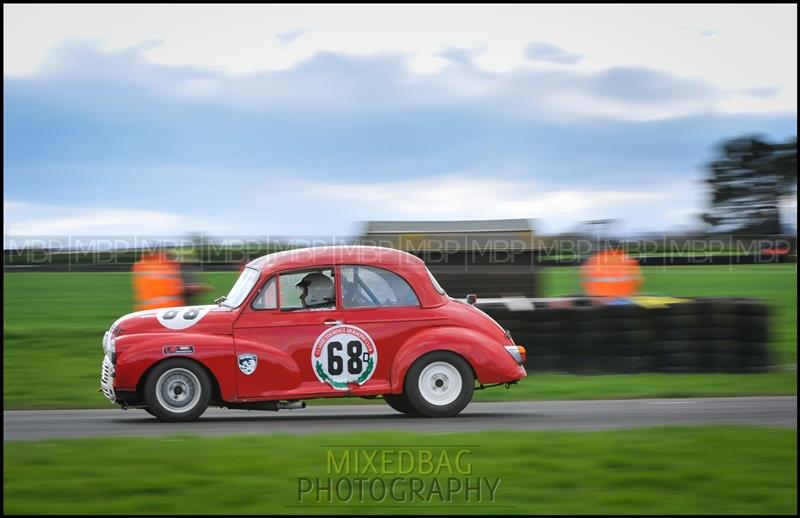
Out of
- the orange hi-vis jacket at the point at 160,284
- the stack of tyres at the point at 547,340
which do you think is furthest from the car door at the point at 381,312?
the orange hi-vis jacket at the point at 160,284

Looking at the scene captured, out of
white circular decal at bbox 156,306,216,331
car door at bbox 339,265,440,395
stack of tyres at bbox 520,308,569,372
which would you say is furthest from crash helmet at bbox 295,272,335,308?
stack of tyres at bbox 520,308,569,372

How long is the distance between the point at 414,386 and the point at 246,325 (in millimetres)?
1666

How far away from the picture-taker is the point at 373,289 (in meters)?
10.0

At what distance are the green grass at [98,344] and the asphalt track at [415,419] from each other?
0.95 metres

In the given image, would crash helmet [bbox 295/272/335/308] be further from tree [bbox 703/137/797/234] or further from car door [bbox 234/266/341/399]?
tree [bbox 703/137/797/234]

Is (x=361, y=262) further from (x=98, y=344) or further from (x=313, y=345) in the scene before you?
(x=98, y=344)

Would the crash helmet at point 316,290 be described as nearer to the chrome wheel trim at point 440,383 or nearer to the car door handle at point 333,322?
the car door handle at point 333,322

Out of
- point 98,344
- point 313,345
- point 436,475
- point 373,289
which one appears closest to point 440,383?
point 373,289

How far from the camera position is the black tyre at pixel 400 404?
10430mm

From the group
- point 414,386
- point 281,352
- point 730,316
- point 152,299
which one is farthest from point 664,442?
point 152,299

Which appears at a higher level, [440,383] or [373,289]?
[373,289]

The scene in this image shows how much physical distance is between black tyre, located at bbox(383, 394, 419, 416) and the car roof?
107 cm

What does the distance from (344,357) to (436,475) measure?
2862 mm

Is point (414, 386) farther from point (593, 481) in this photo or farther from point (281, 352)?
point (593, 481)
